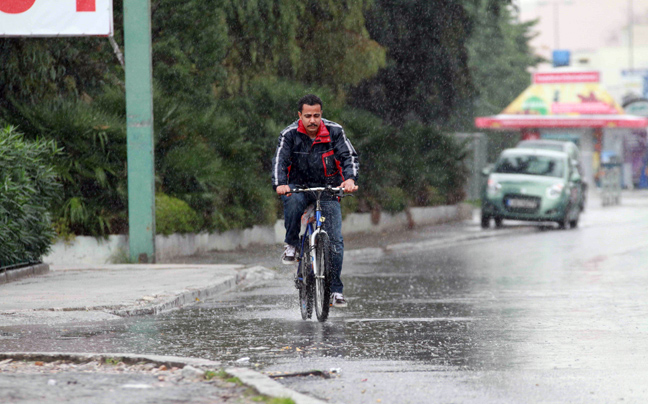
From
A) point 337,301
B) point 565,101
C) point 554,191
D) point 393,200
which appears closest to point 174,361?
point 337,301

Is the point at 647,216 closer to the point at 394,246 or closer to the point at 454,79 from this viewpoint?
the point at 454,79

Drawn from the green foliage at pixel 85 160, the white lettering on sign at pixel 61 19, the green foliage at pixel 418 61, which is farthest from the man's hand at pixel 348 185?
the green foliage at pixel 418 61

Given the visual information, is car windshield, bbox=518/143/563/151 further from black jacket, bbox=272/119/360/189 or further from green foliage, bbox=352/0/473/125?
black jacket, bbox=272/119/360/189

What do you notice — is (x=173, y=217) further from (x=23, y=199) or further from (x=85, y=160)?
(x=23, y=199)

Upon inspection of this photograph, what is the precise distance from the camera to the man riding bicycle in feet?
30.1

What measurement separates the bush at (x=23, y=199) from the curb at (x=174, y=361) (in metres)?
4.86

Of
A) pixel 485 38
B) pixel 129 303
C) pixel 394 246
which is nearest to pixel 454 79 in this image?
pixel 394 246

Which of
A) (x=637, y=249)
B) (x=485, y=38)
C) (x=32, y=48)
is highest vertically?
(x=485, y=38)

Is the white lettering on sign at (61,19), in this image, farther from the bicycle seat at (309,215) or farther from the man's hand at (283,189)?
the man's hand at (283,189)

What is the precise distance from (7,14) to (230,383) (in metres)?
9.10

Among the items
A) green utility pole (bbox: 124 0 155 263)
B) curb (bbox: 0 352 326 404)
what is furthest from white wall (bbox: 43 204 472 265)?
curb (bbox: 0 352 326 404)

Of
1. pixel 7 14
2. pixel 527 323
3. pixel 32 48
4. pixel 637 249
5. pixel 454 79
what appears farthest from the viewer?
pixel 454 79

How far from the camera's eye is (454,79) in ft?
84.7

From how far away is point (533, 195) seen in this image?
26.0 metres
